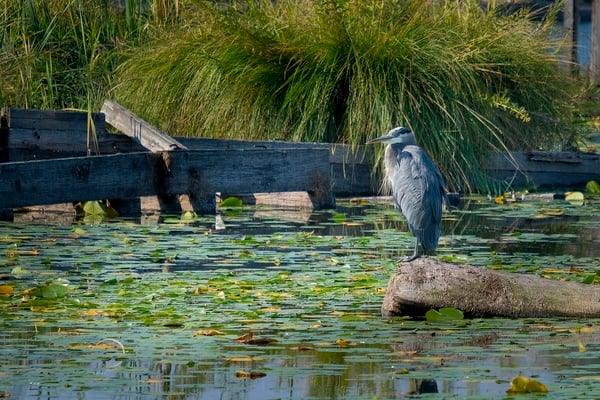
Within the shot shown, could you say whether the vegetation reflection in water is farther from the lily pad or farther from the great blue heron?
the great blue heron

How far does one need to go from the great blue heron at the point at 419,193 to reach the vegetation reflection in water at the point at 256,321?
0.28m

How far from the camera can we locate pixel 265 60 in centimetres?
1180

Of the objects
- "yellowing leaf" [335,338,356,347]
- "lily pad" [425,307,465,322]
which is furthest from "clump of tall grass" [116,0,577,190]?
"yellowing leaf" [335,338,356,347]

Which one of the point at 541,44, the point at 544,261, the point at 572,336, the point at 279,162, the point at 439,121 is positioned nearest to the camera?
the point at 572,336

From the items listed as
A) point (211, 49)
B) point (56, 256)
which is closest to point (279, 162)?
point (211, 49)

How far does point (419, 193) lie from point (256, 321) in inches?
72.6

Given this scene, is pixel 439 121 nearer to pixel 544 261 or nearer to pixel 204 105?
pixel 204 105

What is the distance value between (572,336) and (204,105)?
728 centimetres

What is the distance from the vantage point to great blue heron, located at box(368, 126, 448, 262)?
6.97m

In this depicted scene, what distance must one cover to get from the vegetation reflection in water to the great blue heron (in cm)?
28

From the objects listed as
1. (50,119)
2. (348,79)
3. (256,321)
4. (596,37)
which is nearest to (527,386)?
(256,321)

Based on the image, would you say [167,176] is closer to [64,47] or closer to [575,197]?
[575,197]

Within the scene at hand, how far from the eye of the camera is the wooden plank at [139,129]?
1030 centimetres

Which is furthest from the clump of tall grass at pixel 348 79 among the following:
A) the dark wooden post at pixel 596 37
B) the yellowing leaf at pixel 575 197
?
the dark wooden post at pixel 596 37
